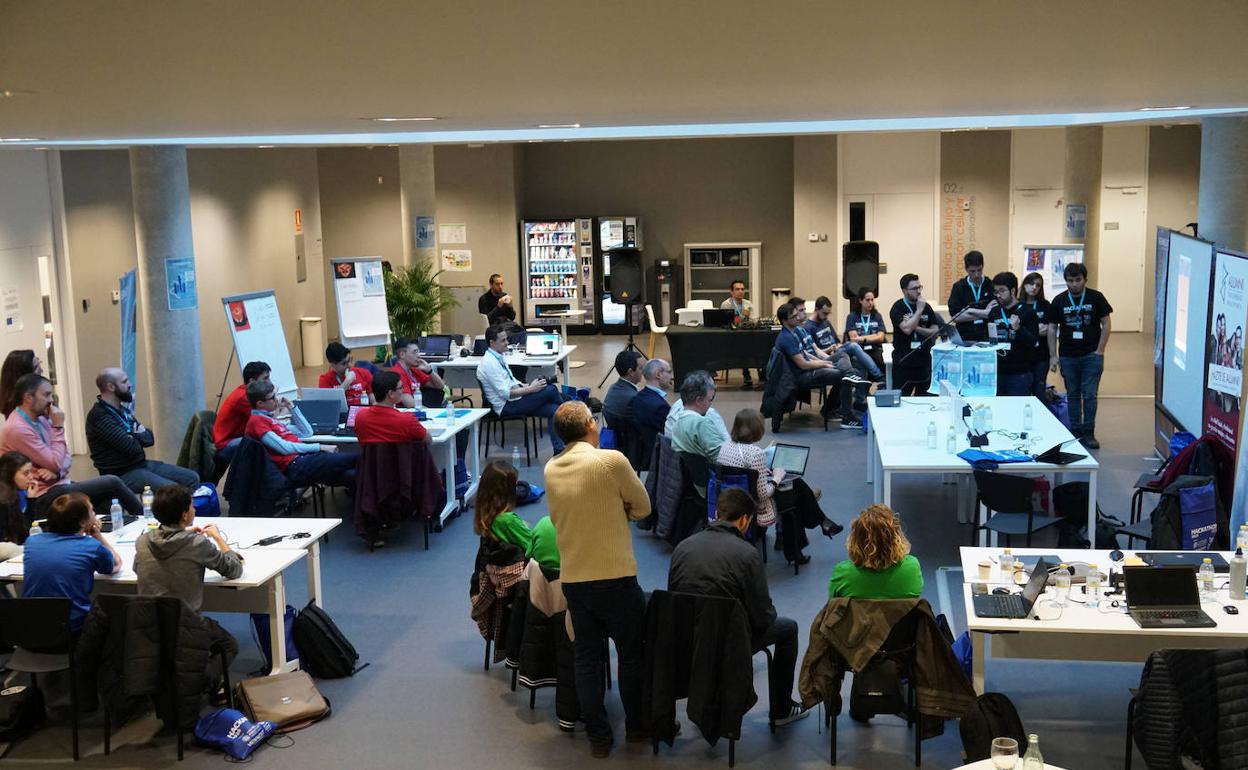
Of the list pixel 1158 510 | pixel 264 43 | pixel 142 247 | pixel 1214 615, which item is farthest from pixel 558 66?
pixel 142 247

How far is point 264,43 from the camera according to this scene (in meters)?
2.65

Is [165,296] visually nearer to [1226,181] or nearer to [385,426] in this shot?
[385,426]

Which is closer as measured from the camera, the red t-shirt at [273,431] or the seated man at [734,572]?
the seated man at [734,572]

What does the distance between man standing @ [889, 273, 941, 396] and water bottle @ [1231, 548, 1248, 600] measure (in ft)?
20.5

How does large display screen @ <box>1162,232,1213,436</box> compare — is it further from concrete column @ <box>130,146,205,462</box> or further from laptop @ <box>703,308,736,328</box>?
concrete column @ <box>130,146,205,462</box>

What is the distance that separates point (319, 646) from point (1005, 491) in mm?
3957

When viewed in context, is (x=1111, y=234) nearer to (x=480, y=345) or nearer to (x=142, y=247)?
(x=480, y=345)

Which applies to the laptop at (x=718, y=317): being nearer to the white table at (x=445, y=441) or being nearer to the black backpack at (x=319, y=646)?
the white table at (x=445, y=441)

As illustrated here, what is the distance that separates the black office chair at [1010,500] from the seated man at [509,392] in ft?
14.4

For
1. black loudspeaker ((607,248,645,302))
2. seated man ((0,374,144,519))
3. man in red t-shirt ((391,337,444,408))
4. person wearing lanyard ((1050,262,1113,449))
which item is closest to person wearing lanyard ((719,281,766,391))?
black loudspeaker ((607,248,645,302))

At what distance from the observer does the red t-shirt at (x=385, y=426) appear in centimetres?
823

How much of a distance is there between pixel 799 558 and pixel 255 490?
3.69 metres

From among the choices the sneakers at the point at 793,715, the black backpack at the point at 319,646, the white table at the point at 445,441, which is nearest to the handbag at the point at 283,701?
the black backpack at the point at 319,646

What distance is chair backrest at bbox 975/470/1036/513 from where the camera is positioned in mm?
7227
